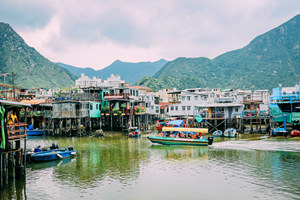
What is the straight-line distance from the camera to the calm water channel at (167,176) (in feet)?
65.2

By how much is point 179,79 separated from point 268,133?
457 feet

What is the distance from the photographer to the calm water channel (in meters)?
19.9

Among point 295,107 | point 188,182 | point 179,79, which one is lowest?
point 188,182

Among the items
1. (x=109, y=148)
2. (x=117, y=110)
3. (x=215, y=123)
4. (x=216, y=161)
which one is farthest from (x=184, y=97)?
(x=216, y=161)

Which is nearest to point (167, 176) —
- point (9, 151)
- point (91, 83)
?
point (9, 151)

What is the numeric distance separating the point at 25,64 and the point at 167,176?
167 meters

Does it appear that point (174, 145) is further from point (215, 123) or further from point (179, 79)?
point (179, 79)

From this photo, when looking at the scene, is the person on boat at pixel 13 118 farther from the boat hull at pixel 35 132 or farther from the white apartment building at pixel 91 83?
the white apartment building at pixel 91 83

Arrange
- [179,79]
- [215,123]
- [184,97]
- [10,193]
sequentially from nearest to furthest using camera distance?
[10,193] < [215,123] < [184,97] < [179,79]

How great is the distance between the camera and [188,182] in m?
22.7

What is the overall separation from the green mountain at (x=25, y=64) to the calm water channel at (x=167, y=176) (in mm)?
124814

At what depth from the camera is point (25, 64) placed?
167125 millimetres

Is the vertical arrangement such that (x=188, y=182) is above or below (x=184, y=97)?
below

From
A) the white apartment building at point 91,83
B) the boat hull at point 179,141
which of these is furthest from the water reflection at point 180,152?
the white apartment building at point 91,83
